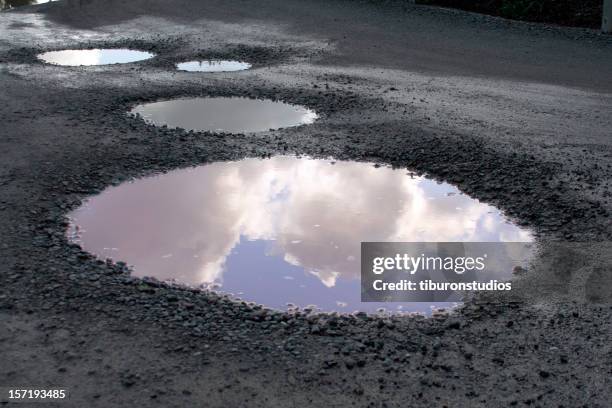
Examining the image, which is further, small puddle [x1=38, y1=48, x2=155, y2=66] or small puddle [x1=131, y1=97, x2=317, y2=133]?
small puddle [x1=38, y1=48, x2=155, y2=66]

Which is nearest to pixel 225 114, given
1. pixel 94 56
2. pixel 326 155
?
pixel 326 155

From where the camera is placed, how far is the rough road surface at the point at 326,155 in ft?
14.7

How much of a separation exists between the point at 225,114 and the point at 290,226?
3.51 meters

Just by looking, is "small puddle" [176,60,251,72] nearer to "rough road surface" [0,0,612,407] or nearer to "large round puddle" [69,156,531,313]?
"rough road surface" [0,0,612,407]

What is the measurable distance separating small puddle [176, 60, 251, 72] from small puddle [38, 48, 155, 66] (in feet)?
3.47

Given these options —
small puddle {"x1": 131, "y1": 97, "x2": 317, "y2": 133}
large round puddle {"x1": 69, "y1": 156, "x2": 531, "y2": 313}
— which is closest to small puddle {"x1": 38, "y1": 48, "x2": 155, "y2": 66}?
small puddle {"x1": 131, "y1": 97, "x2": 317, "y2": 133}

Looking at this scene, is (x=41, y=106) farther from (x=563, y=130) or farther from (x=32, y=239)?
(x=563, y=130)

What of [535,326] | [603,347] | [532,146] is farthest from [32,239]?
[532,146]

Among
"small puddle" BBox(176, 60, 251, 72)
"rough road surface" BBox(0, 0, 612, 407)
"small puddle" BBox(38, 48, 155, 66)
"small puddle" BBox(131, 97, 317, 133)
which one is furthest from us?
"small puddle" BBox(38, 48, 155, 66)

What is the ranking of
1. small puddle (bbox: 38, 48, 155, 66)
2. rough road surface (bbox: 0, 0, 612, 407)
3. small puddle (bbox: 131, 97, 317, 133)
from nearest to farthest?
rough road surface (bbox: 0, 0, 612, 407), small puddle (bbox: 131, 97, 317, 133), small puddle (bbox: 38, 48, 155, 66)

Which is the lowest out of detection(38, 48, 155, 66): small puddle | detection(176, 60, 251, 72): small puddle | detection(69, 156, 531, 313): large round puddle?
detection(69, 156, 531, 313): large round puddle

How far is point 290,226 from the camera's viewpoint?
6.74 meters

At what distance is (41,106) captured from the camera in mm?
9938

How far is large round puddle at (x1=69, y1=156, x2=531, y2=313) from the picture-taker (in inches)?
226
